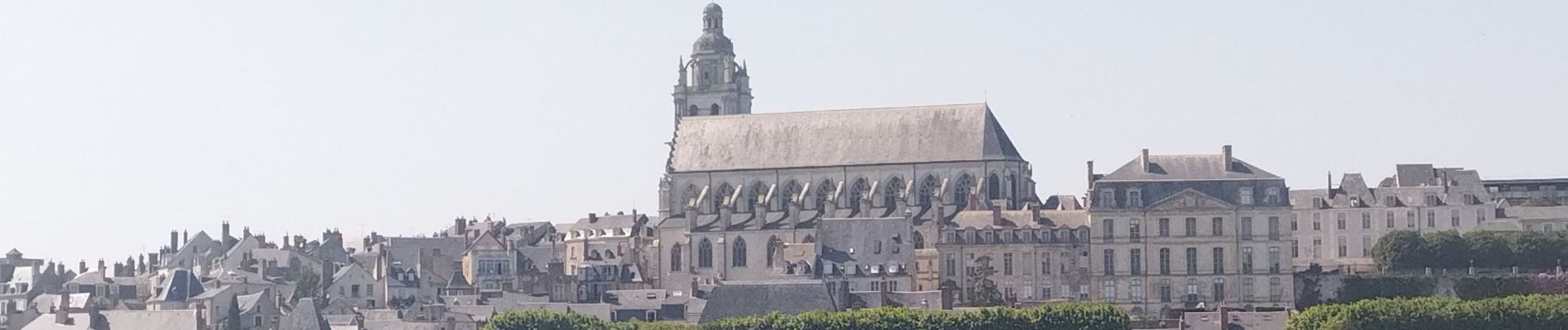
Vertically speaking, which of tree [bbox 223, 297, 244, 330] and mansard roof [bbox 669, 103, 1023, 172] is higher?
mansard roof [bbox 669, 103, 1023, 172]

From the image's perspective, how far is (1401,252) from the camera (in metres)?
109

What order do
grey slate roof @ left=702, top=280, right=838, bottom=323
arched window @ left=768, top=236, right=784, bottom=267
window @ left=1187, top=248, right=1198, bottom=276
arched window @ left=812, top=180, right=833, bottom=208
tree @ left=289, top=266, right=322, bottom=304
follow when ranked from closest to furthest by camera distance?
1. grey slate roof @ left=702, top=280, right=838, bottom=323
2. window @ left=1187, top=248, right=1198, bottom=276
3. arched window @ left=768, top=236, right=784, bottom=267
4. tree @ left=289, top=266, right=322, bottom=304
5. arched window @ left=812, top=180, right=833, bottom=208

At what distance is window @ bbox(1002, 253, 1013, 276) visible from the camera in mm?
109562

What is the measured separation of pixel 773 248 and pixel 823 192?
4.62 metres

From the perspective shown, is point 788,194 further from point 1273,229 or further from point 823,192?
point 1273,229

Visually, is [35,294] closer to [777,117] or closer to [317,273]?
[317,273]

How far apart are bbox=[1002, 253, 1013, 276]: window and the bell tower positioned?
28.5 m

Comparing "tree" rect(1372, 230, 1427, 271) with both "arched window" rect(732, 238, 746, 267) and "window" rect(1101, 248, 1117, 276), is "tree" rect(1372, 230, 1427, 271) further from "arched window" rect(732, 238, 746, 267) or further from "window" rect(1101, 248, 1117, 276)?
"arched window" rect(732, 238, 746, 267)

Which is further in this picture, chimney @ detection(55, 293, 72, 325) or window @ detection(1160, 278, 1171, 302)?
window @ detection(1160, 278, 1171, 302)

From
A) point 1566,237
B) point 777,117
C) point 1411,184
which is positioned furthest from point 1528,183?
point 777,117

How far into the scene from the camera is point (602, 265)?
11919 cm

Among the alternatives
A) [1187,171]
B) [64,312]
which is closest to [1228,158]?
[1187,171]

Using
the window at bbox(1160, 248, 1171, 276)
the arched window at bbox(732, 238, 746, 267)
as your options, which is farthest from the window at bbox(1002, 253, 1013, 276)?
the arched window at bbox(732, 238, 746, 267)

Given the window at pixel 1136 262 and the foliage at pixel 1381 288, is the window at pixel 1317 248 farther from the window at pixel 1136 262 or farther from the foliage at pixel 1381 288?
the window at pixel 1136 262
